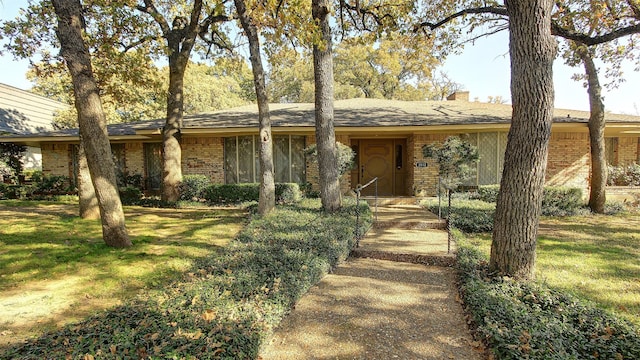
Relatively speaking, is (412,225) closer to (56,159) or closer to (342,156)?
(342,156)

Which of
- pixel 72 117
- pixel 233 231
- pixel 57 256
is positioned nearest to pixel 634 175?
pixel 233 231

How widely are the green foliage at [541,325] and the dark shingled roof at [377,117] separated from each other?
7841mm

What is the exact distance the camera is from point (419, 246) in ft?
18.7

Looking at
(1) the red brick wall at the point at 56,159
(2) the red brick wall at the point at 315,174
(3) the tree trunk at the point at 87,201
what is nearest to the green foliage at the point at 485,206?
(2) the red brick wall at the point at 315,174

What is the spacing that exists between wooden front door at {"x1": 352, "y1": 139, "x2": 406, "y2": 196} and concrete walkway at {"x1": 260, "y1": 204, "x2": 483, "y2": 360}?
23.1ft

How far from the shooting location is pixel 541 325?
2.74 metres

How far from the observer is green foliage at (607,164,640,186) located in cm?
1198

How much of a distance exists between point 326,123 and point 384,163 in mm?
5646

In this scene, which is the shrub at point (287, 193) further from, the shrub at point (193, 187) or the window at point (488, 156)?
the window at point (488, 156)

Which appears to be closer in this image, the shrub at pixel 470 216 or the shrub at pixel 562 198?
the shrub at pixel 470 216

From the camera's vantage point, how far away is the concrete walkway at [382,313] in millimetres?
2826

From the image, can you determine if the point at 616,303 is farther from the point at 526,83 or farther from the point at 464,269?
the point at 526,83

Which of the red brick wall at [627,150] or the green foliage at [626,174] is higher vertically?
the red brick wall at [627,150]

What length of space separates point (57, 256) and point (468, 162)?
34.4 feet
